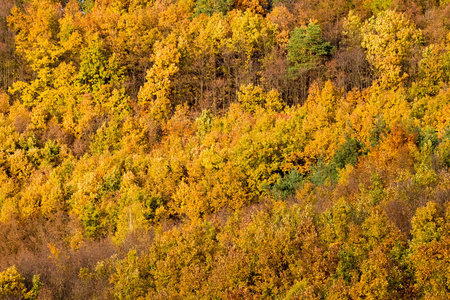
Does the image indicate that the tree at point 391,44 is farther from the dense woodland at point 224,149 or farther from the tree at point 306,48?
the tree at point 306,48

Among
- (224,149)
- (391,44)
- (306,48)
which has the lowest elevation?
(224,149)

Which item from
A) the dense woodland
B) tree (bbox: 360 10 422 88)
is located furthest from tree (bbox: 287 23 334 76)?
tree (bbox: 360 10 422 88)

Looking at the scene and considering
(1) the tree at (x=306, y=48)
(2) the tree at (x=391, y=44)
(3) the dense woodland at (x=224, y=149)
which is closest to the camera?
(3) the dense woodland at (x=224, y=149)

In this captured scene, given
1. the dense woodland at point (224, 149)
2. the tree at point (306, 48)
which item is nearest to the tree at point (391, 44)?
the dense woodland at point (224, 149)

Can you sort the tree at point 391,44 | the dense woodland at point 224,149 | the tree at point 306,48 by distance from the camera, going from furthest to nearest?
the tree at point 306,48 → the tree at point 391,44 → the dense woodland at point 224,149

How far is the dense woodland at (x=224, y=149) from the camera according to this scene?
1646 inches

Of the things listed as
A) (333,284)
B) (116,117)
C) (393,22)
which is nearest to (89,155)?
(116,117)

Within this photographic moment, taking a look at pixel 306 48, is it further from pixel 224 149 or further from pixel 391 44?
pixel 224 149

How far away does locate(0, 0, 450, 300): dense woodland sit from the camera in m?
41.8

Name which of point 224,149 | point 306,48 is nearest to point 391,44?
point 306,48

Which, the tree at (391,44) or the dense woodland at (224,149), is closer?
the dense woodland at (224,149)

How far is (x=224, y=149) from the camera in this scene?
63906 mm

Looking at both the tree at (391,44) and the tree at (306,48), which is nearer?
the tree at (391,44)

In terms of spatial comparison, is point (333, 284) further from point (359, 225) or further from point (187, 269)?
point (187, 269)
